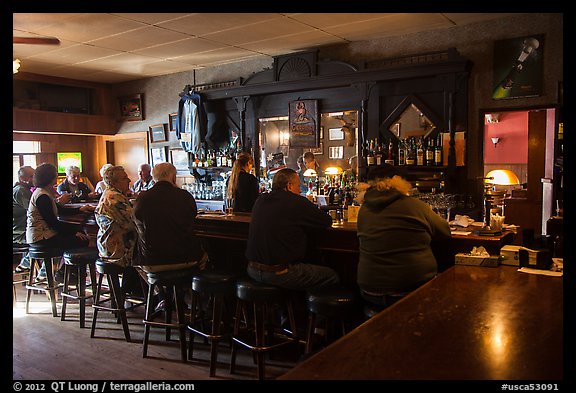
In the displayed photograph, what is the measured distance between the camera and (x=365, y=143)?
636 cm

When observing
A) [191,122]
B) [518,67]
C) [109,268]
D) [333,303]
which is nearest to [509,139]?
[518,67]

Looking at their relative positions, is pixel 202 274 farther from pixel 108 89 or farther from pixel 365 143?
pixel 108 89

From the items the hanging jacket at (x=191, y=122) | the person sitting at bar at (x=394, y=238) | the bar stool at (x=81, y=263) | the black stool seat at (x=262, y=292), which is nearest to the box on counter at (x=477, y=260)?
the person sitting at bar at (x=394, y=238)

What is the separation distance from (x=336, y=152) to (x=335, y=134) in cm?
25

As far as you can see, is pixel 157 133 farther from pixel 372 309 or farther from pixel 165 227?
pixel 372 309

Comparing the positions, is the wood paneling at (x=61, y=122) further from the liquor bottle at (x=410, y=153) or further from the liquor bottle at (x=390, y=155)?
the liquor bottle at (x=410, y=153)

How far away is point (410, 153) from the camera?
19.6 ft

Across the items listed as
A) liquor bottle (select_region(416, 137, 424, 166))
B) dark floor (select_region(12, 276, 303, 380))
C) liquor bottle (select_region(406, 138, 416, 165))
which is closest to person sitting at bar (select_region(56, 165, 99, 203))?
dark floor (select_region(12, 276, 303, 380))

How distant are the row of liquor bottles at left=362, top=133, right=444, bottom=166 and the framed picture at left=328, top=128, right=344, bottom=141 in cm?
64

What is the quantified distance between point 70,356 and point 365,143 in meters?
4.11

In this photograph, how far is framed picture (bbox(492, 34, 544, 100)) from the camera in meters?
5.37

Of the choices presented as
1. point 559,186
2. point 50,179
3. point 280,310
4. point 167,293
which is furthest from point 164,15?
point 559,186

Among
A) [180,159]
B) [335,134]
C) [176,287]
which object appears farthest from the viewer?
[180,159]

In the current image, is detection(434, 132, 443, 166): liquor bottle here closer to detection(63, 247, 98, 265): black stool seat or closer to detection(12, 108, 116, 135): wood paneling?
detection(63, 247, 98, 265): black stool seat
